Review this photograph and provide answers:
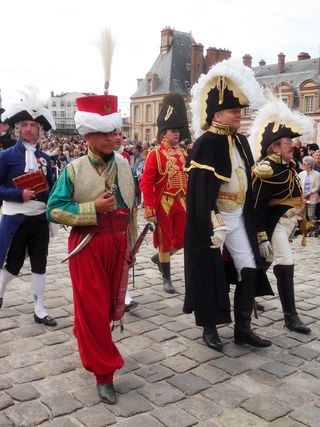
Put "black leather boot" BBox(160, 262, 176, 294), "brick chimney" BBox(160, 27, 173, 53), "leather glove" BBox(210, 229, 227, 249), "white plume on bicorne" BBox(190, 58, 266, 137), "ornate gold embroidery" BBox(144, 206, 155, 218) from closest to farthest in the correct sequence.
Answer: "leather glove" BBox(210, 229, 227, 249)
"white plume on bicorne" BBox(190, 58, 266, 137)
"ornate gold embroidery" BBox(144, 206, 155, 218)
"black leather boot" BBox(160, 262, 176, 294)
"brick chimney" BBox(160, 27, 173, 53)

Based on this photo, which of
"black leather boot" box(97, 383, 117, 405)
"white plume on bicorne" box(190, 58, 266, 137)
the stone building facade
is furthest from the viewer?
the stone building facade

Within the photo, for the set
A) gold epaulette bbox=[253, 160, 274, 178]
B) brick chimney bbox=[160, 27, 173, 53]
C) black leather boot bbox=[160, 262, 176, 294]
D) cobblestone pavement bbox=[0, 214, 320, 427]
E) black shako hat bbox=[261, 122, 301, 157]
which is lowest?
cobblestone pavement bbox=[0, 214, 320, 427]

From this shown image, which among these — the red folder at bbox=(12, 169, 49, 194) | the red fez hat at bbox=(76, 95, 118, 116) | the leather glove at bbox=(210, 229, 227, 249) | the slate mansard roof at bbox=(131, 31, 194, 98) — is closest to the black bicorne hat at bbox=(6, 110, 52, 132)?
the red folder at bbox=(12, 169, 49, 194)

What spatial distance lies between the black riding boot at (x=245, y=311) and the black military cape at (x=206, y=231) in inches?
7.6

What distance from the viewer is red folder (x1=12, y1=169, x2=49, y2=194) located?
4559 millimetres

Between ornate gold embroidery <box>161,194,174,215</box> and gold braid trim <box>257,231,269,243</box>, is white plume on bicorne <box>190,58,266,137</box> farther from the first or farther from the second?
ornate gold embroidery <box>161,194,174,215</box>

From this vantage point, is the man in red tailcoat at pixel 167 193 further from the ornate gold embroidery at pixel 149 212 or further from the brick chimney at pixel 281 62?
the brick chimney at pixel 281 62

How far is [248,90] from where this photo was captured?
4.11 m

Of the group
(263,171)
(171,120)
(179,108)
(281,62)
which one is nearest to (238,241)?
(263,171)

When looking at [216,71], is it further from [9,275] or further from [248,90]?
[9,275]

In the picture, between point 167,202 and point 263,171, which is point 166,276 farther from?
point 263,171

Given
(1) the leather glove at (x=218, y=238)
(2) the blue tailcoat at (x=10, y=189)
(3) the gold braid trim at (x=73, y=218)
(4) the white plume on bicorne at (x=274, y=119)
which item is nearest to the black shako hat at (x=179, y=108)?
(4) the white plume on bicorne at (x=274, y=119)

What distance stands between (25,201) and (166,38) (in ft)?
169

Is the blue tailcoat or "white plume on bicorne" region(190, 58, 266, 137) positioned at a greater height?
"white plume on bicorne" region(190, 58, 266, 137)
